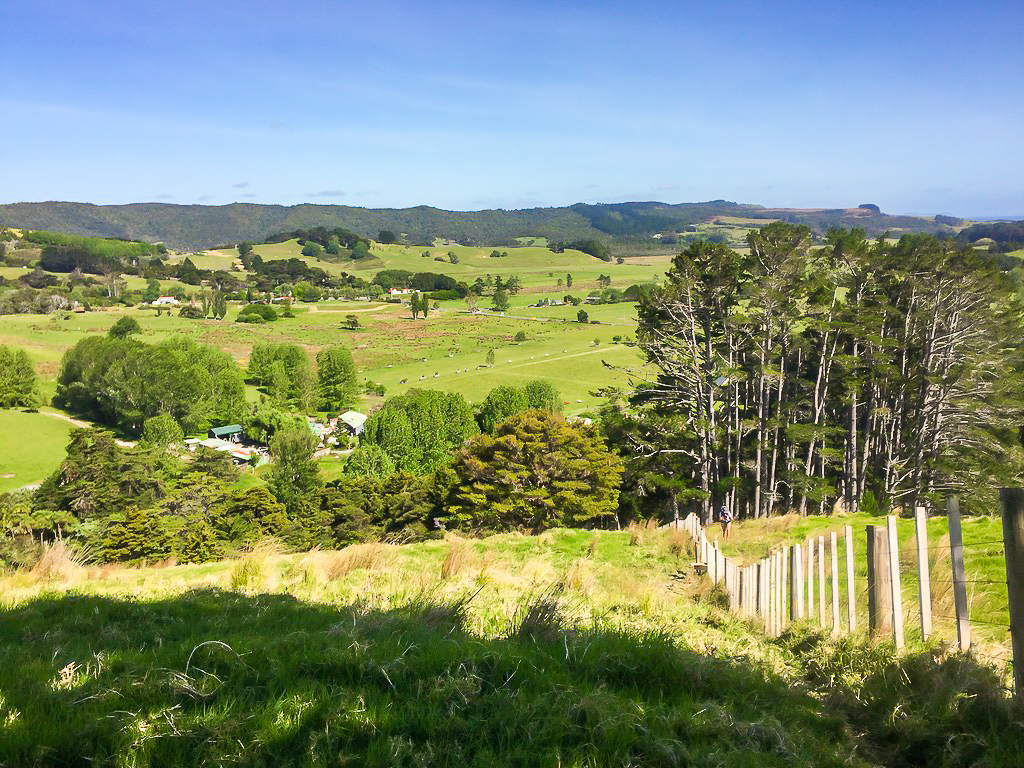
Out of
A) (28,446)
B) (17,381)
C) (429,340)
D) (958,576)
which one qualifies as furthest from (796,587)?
(429,340)

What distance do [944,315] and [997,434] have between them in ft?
30.9

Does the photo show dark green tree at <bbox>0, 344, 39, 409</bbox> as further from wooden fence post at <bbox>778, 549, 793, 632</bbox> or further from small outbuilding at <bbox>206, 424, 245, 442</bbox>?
wooden fence post at <bbox>778, 549, 793, 632</bbox>

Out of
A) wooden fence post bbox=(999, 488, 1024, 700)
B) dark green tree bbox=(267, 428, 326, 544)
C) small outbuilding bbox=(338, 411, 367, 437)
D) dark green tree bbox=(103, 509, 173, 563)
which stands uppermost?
wooden fence post bbox=(999, 488, 1024, 700)

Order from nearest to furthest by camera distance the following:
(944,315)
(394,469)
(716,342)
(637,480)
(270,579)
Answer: (270,579)
(944,315)
(716,342)
(637,480)
(394,469)

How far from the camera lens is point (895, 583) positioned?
5.25 m

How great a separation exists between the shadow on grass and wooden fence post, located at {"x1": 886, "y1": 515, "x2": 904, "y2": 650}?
1.20 metres

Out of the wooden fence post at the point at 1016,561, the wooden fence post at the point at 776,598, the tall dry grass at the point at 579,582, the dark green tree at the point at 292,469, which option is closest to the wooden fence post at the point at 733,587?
the wooden fence post at the point at 776,598

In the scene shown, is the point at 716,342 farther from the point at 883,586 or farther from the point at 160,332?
the point at 160,332

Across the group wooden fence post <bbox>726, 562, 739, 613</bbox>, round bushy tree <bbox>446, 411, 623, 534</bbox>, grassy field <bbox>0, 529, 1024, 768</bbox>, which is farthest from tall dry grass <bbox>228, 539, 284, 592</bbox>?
round bushy tree <bbox>446, 411, 623, 534</bbox>

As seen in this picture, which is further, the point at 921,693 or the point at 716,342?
the point at 716,342

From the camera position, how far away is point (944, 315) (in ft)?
107

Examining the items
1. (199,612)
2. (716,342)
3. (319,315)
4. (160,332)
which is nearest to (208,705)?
(199,612)

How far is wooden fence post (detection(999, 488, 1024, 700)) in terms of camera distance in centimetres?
398

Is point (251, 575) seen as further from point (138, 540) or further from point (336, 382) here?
point (336, 382)
